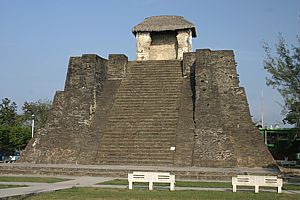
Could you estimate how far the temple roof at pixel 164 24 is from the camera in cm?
2762

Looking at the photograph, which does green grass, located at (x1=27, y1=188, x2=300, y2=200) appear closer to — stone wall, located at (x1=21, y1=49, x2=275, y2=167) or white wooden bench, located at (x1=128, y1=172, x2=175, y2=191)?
white wooden bench, located at (x1=128, y1=172, x2=175, y2=191)

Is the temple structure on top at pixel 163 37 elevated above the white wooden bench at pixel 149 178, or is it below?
above

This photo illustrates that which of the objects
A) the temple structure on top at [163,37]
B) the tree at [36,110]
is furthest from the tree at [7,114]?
the temple structure on top at [163,37]

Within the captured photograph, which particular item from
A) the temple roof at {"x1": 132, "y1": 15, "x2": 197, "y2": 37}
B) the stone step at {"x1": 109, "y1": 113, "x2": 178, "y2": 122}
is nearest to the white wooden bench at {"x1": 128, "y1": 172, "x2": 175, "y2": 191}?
the stone step at {"x1": 109, "y1": 113, "x2": 178, "y2": 122}

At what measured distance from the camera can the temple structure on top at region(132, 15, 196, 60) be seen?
2756 cm

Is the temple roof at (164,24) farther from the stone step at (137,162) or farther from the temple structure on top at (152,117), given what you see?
the stone step at (137,162)

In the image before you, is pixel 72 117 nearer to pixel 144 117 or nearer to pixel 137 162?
pixel 144 117

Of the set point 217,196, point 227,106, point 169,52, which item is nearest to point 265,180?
point 217,196

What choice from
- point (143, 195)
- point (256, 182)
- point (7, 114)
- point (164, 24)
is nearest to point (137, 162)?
point (256, 182)

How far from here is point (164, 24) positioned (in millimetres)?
28031

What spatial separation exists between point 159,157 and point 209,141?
2.03 metres

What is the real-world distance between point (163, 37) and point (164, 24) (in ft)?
2.76

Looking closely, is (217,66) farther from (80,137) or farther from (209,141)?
(80,137)

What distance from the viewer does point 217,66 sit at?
21094 millimetres
